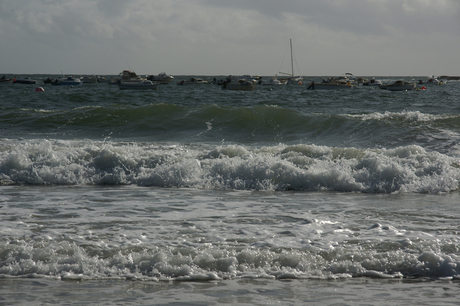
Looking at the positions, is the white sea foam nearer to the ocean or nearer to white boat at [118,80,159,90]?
the ocean

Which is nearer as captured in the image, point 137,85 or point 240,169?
point 240,169

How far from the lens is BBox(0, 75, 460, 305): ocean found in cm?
379

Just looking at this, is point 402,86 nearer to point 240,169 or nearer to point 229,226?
point 240,169

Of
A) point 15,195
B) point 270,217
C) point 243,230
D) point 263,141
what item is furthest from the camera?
point 263,141

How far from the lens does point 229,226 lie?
5.44 m

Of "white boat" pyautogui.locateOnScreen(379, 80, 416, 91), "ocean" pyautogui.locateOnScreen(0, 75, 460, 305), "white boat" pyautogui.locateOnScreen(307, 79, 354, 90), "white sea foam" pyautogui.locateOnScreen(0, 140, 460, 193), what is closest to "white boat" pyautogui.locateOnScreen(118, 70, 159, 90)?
"white boat" pyautogui.locateOnScreen(307, 79, 354, 90)

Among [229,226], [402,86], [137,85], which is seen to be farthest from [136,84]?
[229,226]

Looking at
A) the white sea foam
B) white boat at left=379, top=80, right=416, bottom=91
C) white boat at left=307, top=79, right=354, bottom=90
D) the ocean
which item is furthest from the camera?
white boat at left=379, top=80, right=416, bottom=91

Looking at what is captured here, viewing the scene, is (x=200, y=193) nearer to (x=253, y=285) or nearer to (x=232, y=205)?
(x=232, y=205)

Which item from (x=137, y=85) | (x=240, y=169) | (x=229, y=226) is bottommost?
(x=229, y=226)

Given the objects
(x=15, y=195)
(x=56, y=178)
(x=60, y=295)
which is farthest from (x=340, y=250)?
(x=56, y=178)

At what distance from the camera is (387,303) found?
11.4 feet

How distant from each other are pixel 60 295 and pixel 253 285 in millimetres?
1732

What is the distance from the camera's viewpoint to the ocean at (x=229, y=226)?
12.5 feet
